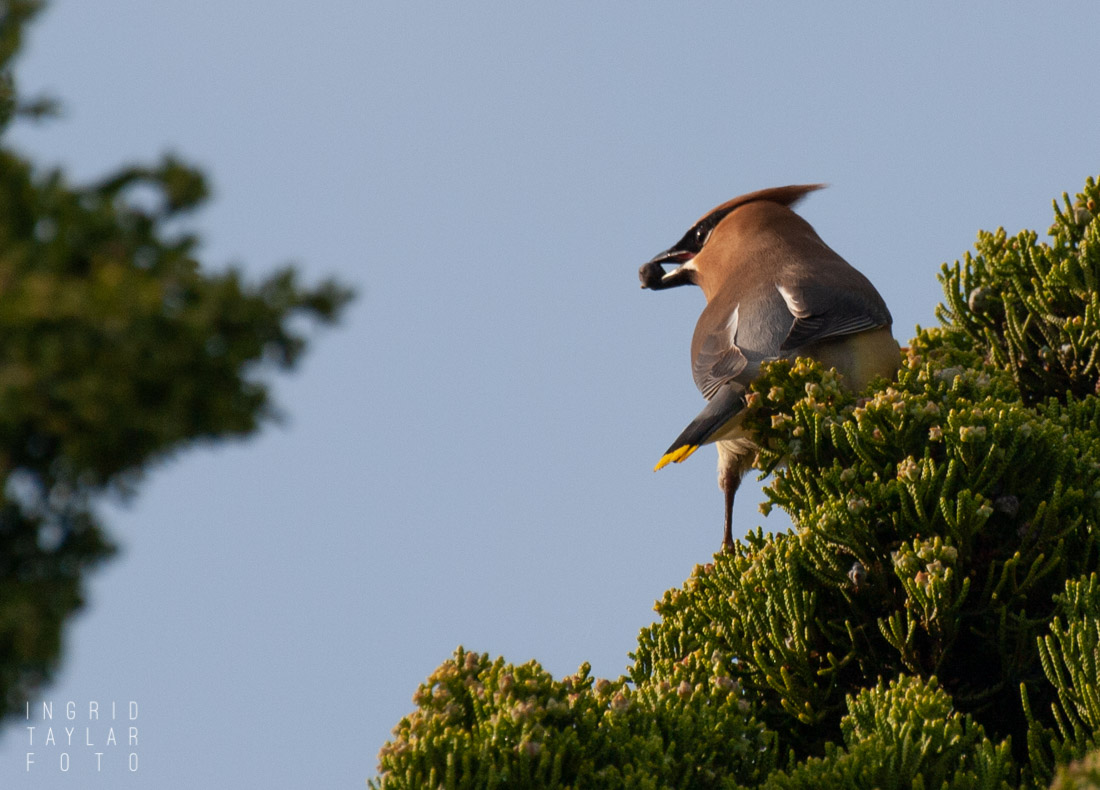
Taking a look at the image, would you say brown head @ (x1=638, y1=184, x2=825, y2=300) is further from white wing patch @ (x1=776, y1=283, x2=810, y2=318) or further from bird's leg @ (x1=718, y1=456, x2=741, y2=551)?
bird's leg @ (x1=718, y1=456, x2=741, y2=551)

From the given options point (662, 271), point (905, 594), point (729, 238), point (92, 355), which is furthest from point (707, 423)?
point (92, 355)

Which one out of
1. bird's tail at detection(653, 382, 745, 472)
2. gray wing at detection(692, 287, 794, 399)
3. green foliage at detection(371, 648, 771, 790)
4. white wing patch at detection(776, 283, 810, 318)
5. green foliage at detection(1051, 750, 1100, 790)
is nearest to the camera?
green foliage at detection(1051, 750, 1100, 790)

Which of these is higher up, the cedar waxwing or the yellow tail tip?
the cedar waxwing

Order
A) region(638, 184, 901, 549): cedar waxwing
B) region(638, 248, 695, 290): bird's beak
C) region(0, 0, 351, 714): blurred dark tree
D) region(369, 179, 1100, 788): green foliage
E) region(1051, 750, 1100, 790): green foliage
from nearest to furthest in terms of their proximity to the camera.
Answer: region(0, 0, 351, 714): blurred dark tree < region(1051, 750, 1100, 790): green foliage < region(369, 179, 1100, 788): green foliage < region(638, 184, 901, 549): cedar waxwing < region(638, 248, 695, 290): bird's beak

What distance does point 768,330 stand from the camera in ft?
16.0

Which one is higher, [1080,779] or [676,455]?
[676,455]

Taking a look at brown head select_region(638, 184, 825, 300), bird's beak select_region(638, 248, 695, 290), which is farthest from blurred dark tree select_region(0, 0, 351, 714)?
bird's beak select_region(638, 248, 695, 290)

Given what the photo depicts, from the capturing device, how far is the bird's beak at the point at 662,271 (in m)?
6.37

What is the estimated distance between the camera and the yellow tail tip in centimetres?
439

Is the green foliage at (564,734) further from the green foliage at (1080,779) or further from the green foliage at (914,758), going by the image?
the green foliage at (1080,779)

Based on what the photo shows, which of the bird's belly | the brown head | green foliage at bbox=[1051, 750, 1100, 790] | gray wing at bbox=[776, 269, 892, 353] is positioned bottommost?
green foliage at bbox=[1051, 750, 1100, 790]

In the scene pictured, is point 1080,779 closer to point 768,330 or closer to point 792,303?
point 768,330

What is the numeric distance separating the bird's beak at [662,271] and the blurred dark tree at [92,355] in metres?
5.05

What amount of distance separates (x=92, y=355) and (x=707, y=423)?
3310mm
